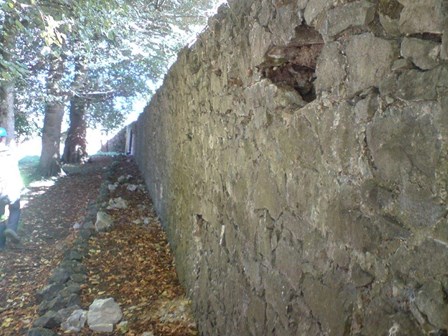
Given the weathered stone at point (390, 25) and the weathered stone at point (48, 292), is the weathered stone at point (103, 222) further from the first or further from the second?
the weathered stone at point (390, 25)

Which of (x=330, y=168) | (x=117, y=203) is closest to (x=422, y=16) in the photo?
(x=330, y=168)

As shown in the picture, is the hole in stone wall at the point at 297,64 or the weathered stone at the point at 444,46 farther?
the hole in stone wall at the point at 297,64

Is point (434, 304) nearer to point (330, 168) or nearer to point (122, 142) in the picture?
point (330, 168)

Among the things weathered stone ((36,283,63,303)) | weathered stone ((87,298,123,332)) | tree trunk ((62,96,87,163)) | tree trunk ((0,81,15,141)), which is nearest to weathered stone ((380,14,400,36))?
weathered stone ((87,298,123,332))

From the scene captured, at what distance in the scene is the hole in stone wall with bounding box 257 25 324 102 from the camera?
188cm

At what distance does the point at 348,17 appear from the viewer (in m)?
1.37

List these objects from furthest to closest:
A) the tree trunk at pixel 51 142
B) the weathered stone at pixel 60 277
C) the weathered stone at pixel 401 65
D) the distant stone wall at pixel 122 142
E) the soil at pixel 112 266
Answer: the distant stone wall at pixel 122 142 → the tree trunk at pixel 51 142 → the weathered stone at pixel 60 277 → the soil at pixel 112 266 → the weathered stone at pixel 401 65

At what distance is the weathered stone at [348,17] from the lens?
50.3 inches

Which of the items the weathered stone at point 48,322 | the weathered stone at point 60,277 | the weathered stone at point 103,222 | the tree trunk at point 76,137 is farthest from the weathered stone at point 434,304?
the tree trunk at point 76,137

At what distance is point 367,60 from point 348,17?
190 mm

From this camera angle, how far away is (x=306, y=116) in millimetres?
1690

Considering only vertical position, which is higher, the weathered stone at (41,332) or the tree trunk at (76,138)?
the tree trunk at (76,138)

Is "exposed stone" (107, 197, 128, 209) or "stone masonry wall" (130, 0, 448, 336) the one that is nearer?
"stone masonry wall" (130, 0, 448, 336)

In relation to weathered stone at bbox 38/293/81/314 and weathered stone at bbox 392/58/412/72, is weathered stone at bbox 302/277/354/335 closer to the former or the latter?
weathered stone at bbox 392/58/412/72
